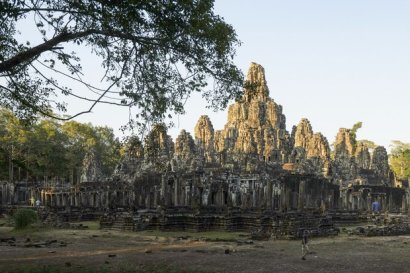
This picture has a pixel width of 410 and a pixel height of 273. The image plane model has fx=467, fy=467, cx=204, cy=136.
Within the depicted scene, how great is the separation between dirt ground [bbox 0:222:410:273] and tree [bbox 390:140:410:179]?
6976cm

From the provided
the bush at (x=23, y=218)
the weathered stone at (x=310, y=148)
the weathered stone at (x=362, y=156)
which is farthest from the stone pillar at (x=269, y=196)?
the weathered stone at (x=362, y=156)

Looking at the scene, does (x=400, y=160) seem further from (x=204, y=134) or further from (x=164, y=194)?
(x=164, y=194)

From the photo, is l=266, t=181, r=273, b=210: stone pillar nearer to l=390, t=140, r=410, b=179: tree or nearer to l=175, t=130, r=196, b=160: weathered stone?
l=175, t=130, r=196, b=160: weathered stone

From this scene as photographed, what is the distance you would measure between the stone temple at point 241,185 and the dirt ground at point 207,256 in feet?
11.2

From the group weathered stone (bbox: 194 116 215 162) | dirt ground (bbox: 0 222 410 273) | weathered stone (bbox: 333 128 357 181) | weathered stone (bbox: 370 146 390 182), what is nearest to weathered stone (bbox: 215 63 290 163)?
weathered stone (bbox: 194 116 215 162)

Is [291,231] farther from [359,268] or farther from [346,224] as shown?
[346,224]

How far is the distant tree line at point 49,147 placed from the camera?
203 ft

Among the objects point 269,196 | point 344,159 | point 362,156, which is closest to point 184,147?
point 344,159

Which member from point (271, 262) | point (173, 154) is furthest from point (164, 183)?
point (173, 154)

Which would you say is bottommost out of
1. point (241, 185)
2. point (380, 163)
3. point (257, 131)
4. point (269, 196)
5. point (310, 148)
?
point (269, 196)

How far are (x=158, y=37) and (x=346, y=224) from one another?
27442mm

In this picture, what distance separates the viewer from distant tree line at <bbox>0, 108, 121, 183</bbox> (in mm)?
61781

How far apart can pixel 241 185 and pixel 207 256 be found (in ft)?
60.7

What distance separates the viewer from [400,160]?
3634 inches
